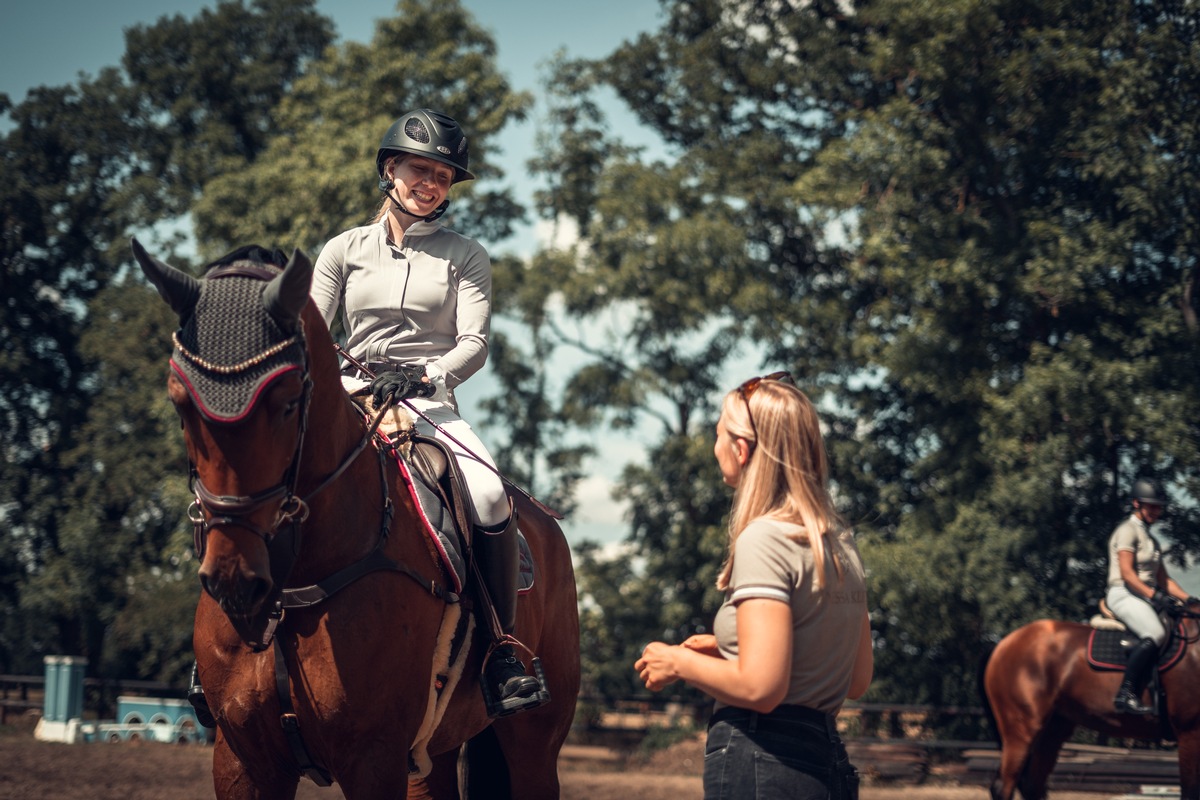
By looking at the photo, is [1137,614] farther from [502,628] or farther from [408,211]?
[408,211]

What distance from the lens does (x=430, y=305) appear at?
→ 4707mm

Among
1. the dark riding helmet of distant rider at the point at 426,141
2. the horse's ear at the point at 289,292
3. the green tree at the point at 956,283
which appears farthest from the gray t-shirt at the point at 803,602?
the green tree at the point at 956,283

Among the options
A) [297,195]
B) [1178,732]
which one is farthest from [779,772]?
[297,195]

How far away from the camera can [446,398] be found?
4816 millimetres

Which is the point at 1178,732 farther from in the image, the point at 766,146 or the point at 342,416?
the point at 766,146

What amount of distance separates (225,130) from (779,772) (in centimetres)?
2881

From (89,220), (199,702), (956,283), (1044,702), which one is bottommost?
(1044,702)

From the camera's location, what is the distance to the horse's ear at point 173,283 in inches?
125

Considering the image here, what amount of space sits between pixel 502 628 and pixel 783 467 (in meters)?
2.04

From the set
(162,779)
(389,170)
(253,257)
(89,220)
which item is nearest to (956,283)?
(162,779)

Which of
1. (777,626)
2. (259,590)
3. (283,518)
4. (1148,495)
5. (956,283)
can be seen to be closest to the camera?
(777,626)

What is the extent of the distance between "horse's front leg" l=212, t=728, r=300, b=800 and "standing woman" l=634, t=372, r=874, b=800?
162 cm

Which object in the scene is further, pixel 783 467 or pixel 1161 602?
pixel 1161 602

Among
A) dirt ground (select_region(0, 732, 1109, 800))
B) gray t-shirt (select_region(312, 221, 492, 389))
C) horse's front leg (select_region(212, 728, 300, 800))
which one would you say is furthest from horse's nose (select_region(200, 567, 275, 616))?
dirt ground (select_region(0, 732, 1109, 800))
